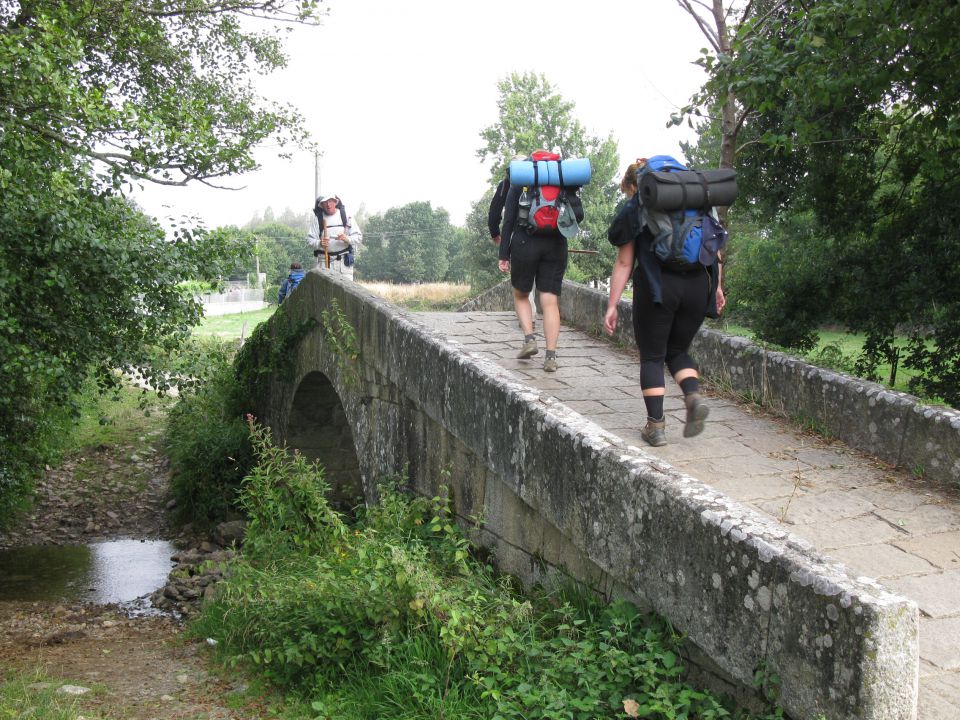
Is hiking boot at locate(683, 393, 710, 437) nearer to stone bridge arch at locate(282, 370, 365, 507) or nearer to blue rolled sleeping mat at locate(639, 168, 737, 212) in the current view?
blue rolled sleeping mat at locate(639, 168, 737, 212)

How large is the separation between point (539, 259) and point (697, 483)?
3.43 meters

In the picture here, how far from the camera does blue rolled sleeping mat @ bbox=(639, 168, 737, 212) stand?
4.40m

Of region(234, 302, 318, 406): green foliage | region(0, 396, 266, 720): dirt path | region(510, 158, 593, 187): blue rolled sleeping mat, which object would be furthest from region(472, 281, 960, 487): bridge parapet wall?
region(234, 302, 318, 406): green foliage

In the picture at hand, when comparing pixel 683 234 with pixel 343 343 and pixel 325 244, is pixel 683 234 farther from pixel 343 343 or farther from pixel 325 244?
pixel 325 244

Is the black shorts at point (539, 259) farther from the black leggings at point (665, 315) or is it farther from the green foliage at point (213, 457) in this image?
the green foliage at point (213, 457)

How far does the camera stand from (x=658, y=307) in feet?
15.4

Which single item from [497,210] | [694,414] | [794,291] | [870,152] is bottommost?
[694,414]

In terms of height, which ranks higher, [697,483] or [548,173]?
[548,173]

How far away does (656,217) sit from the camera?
4.51 metres

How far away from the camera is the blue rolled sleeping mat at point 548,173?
6121 millimetres

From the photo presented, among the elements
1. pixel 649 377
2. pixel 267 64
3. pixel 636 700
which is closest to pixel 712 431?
pixel 649 377

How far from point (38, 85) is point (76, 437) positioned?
10125 millimetres

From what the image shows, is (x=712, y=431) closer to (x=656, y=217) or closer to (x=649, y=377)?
(x=649, y=377)

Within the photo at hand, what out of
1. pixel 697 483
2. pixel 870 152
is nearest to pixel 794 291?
pixel 870 152
